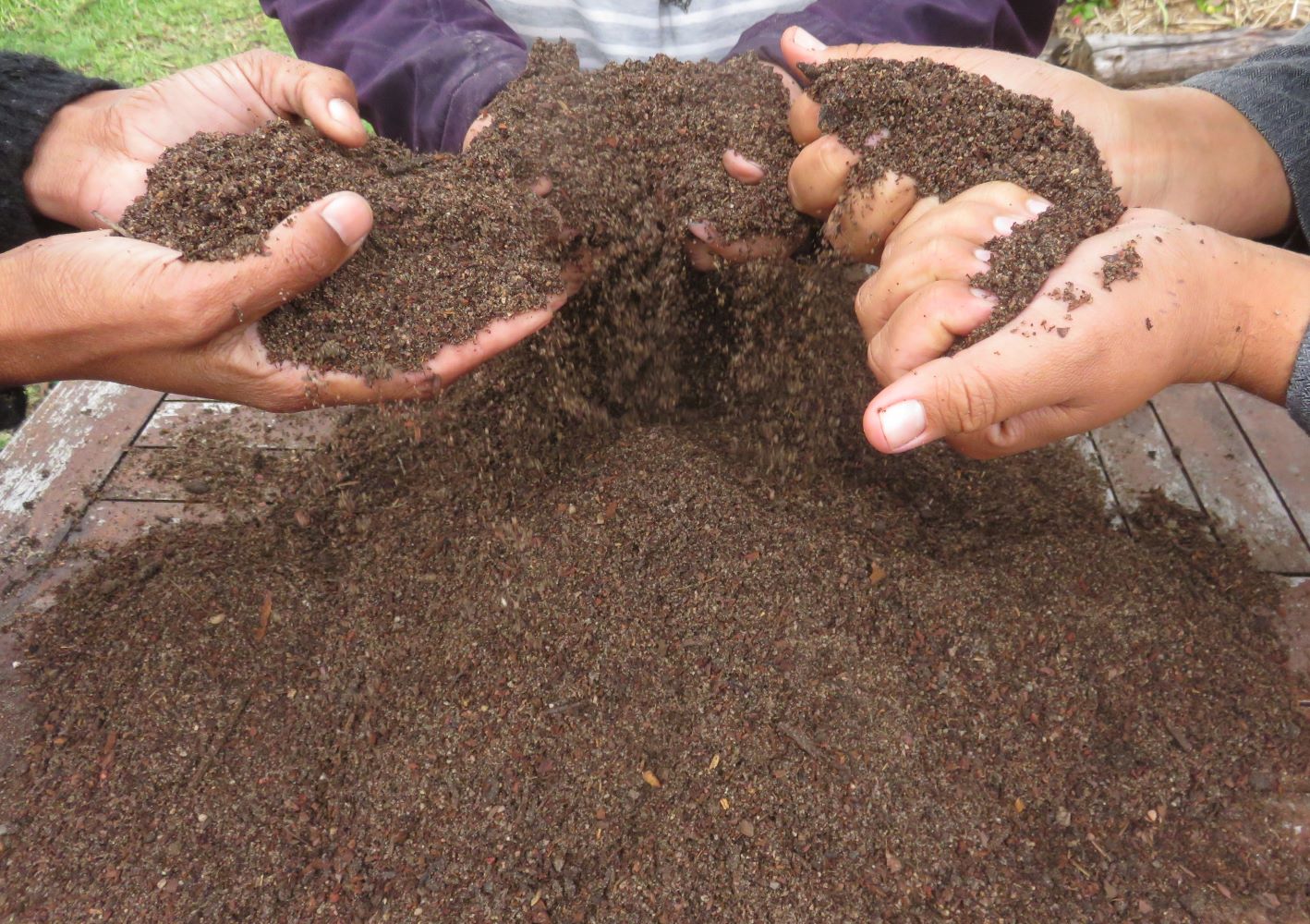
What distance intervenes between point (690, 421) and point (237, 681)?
1045mm

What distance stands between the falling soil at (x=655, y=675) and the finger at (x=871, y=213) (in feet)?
0.32

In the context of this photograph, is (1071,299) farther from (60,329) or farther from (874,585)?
(60,329)

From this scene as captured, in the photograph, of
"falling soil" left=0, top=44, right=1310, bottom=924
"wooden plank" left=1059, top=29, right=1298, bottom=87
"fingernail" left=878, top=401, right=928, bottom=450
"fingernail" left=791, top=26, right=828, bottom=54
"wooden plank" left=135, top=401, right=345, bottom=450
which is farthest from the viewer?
"wooden plank" left=1059, top=29, right=1298, bottom=87

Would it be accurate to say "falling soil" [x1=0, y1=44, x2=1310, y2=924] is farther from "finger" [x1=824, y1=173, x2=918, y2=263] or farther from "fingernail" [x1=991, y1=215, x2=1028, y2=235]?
"fingernail" [x1=991, y1=215, x2=1028, y2=235]

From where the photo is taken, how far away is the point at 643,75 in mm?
1604

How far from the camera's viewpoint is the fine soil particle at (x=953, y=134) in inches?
51.6

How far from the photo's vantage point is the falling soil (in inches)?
47.8

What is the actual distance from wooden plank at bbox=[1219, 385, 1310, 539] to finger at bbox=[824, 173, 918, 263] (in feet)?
3.23

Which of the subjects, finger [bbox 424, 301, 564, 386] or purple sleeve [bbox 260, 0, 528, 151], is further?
purple sleeve [bbox 260, 0, 528, 151]

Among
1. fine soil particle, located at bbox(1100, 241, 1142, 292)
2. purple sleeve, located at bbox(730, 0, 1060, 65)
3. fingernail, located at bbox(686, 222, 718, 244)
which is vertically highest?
purple sleeve, located at bbox(730, 0, 1060, 65)

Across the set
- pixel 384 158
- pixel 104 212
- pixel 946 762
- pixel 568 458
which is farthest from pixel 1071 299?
pixel 104 212

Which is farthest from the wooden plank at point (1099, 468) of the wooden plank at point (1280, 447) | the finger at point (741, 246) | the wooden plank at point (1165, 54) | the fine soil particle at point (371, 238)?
the wooden plank at point (1165, 54)

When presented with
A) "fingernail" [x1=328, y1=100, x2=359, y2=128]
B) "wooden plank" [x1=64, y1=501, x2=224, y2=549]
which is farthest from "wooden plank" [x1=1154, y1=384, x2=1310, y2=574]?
"wooden plank" [x1=64, y1=501, x2=224, y2=549]

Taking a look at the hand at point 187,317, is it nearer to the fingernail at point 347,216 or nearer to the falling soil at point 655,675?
the fingernail at point 347,216
